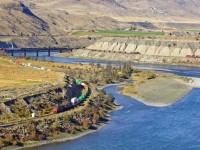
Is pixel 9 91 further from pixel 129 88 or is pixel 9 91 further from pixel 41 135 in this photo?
pixel 129 88

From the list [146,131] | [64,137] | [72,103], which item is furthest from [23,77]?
[146,131]

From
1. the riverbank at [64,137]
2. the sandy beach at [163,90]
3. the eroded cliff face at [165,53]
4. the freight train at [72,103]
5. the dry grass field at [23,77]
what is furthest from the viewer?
the eroded cliff face at [165,53]

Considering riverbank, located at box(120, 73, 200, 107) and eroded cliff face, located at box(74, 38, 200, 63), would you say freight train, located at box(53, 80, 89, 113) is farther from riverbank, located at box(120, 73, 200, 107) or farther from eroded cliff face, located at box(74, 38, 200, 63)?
eroded cliff face, located at box(74, 38, 200, 63)

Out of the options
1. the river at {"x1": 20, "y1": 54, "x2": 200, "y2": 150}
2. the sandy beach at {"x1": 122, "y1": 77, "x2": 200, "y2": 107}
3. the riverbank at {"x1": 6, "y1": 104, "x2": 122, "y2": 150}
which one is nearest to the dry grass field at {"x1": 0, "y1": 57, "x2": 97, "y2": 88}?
the river at {"x1": 20, "y1": 54, "x2": 200, "y2": 150}

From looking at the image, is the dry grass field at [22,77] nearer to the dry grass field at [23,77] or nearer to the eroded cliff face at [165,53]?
the dry grass field at [23,77]

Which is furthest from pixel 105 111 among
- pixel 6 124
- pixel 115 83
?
pixel 115 83

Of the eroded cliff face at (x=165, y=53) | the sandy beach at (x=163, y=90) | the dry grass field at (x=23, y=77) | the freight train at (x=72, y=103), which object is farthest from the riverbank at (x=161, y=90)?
the eroded cliff face at (x=165, y=53)
